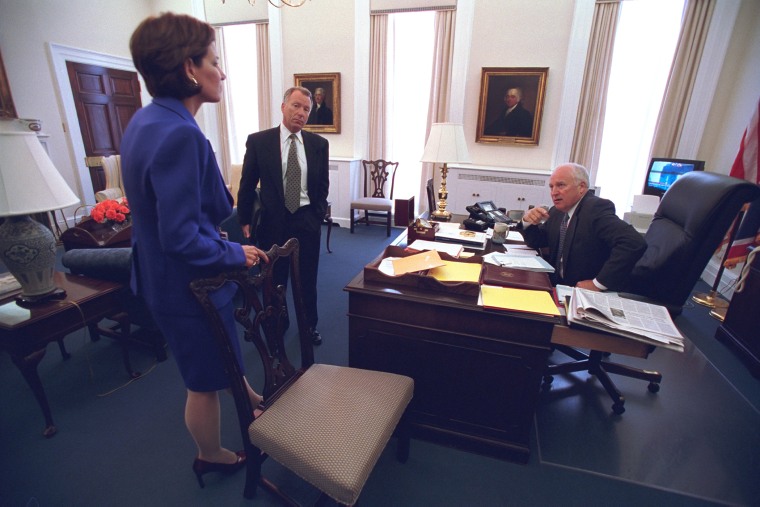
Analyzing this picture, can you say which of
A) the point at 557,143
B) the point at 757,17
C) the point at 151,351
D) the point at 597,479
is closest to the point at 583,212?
the point at 597,479

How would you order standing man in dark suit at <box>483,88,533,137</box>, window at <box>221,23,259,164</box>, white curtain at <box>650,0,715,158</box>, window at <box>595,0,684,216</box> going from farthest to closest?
1. window at <box>221,23,259,164</box>
2. standing man in dark suit at <box>483,88,533,137</box>
3. window at <box>595,0,684,216</box>
4. white curtain at <box>650,0,715,158</box>

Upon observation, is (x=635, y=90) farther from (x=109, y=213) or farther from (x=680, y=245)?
(x=109, y=213)

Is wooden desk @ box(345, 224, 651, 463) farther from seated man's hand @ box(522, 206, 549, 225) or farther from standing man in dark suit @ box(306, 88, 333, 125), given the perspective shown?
standing man in dark suit @ box(306, 88, 333, 125)

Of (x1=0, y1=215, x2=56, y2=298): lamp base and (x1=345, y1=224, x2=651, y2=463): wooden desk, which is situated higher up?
(x1=0, y1=215, x2=56, y2=298): lamp base

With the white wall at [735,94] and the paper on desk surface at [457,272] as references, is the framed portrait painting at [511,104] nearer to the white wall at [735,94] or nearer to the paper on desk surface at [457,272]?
the white wall at [735,94]

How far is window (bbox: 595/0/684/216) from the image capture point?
12.7ft

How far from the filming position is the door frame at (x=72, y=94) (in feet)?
14.9

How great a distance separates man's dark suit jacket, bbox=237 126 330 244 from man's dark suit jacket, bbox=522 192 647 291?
1.41 metres

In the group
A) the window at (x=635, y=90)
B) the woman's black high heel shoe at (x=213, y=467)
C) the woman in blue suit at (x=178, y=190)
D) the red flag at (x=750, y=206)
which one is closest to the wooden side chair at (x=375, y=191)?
the window at (x=635, y=90)

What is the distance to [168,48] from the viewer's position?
3.01 feet

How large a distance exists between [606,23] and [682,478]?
4.34 m

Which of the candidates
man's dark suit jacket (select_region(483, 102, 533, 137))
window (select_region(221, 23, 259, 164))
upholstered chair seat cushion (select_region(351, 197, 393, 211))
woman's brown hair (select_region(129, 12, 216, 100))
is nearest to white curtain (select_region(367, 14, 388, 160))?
upholstered chair seat cushion (select_region(351, 197, 393, 211))

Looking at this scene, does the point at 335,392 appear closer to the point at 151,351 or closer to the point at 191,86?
the point at 191,86

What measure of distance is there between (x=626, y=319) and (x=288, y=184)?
5.89 ft
